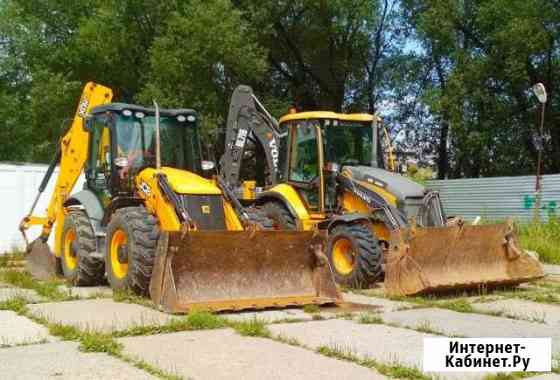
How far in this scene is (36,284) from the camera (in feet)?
34.3

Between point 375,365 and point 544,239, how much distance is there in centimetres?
1074

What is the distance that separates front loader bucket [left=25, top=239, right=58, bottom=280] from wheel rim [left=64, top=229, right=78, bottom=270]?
504 millimetres

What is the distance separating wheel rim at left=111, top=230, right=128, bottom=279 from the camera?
9.38 meters

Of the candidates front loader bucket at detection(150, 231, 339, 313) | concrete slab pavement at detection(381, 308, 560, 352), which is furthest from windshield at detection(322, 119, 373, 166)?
concrete slab pavement at detection(381, 308, 560, 352)

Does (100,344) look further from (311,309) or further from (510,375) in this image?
(510,375)

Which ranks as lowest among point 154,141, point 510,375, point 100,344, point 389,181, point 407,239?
point 510,375

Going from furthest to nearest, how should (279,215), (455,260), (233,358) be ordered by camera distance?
(279,215) < (455,260) < (233,358)

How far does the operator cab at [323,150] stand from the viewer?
11641 millimetres

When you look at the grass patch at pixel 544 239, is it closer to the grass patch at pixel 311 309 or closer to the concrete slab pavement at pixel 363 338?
the grass patch at pixel 311 309

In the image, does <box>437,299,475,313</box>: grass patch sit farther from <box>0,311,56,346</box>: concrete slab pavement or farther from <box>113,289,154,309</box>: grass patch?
<box>0,311,56,346</box>: concrete slab pavement

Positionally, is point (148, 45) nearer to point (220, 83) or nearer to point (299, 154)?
point (220, 83)

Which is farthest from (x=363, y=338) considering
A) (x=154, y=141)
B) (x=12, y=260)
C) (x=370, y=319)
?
(x=12, y=260)

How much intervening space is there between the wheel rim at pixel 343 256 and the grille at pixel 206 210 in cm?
182

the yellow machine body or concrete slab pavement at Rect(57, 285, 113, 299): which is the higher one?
the yellow machine body
